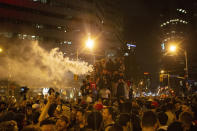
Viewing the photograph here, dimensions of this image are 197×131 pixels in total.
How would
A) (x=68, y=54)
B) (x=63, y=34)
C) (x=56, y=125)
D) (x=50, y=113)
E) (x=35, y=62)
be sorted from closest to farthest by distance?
1. (x=56, y=125)
2. (x=50, y=113)
3. (x=35, y=62)
4. (x=68, y=54)
5. (x=63, y=34)

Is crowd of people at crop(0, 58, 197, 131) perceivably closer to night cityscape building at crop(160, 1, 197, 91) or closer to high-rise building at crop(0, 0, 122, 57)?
high-rise building at crop(0, 0, 122, 57)

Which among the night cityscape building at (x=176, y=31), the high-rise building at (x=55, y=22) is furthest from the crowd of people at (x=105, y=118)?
the night cityscape building at (x=176, y=31)

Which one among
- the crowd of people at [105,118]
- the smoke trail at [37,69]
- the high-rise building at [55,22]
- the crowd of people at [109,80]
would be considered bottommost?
the crowd of people at [105,118]

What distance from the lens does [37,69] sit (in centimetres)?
3803

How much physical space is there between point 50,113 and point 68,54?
41686mm

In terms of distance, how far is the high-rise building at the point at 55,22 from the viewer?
45.2 m

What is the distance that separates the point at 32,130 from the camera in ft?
12.4

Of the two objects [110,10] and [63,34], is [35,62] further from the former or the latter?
[110,10]

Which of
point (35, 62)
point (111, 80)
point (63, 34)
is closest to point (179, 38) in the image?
point (63, 34)

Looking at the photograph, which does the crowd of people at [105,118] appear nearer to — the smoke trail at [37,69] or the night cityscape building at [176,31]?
the smoke trail at [37,69]

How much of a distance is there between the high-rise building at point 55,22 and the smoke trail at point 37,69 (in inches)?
291

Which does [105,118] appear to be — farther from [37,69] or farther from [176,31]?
[176,31]

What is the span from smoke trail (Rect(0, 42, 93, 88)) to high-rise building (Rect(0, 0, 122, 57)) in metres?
7.40

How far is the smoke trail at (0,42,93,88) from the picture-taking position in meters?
34.3
